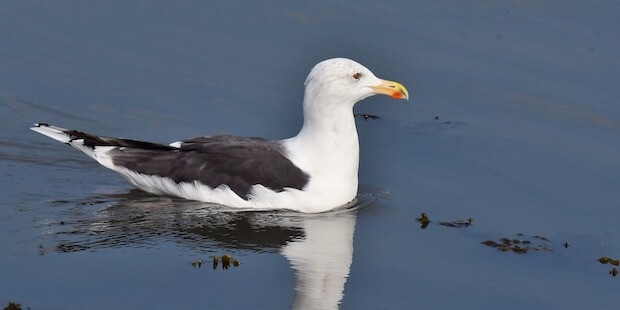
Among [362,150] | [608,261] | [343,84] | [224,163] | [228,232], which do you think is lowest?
[228,232]

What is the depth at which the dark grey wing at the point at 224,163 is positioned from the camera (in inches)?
545

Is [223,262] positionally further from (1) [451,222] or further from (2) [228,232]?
(1) [451,222]

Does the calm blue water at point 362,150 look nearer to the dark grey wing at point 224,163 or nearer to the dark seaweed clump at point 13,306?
the dark seaweed clump at point 13,306

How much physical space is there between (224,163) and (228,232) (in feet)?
3.73

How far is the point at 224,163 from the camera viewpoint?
14.0m

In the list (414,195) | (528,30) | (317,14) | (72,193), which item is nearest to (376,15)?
(317,14)

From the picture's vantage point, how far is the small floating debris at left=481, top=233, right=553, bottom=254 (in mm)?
12891

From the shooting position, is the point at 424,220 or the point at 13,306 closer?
the point at 13,306

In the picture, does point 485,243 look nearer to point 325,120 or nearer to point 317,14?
point 325,120

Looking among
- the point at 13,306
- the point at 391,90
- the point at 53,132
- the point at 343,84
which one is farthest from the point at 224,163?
the point at 13,306

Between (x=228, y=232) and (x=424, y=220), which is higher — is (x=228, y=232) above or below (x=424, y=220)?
below

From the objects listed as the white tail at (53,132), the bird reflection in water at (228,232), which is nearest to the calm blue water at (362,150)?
the bird reflection in water at (228,232)

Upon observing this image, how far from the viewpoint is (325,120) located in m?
14.1

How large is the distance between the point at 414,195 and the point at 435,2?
267 inches
